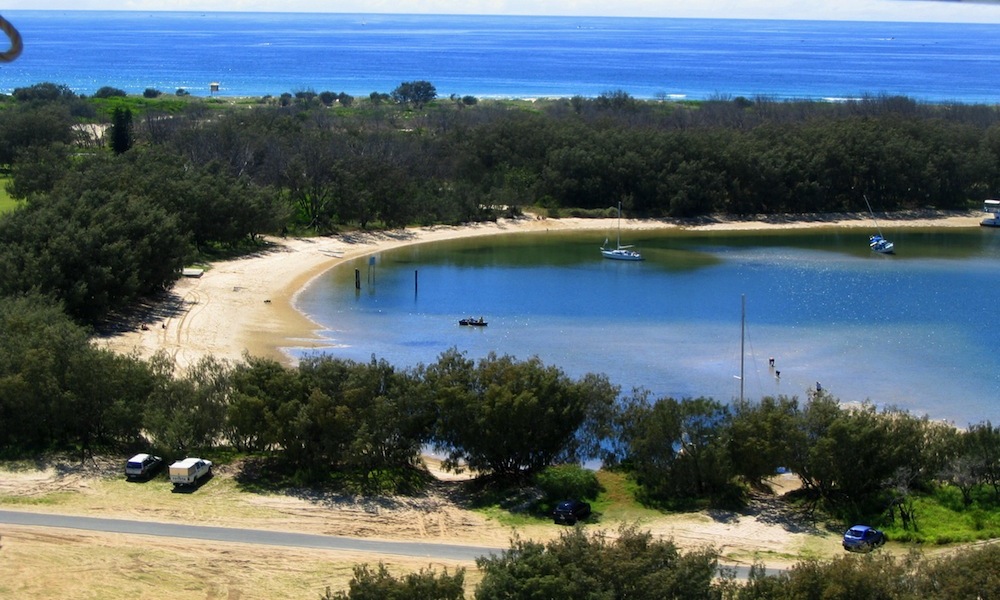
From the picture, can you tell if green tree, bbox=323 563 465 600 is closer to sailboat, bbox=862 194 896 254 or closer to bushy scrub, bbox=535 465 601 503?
bushy scrub, bbox=535 465 601 503

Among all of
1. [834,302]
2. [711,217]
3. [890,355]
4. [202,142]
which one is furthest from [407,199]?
[890,355]

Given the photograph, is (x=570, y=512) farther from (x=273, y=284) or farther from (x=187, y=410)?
(x=273, y=284)

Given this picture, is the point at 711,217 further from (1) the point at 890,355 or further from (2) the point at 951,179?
(1) the point at 890,355

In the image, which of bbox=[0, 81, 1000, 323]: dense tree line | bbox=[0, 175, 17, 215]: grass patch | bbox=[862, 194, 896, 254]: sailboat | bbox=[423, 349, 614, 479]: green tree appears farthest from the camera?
bbox=[862, 194, 896, 254]: sailboat

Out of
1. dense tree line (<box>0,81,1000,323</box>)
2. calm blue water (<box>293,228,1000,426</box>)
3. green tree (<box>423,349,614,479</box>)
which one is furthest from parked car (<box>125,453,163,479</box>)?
dense tree line (<box>0,81,1000,323</box>)

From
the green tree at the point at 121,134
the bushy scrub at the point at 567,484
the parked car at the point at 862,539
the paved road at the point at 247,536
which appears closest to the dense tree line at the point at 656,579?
the paved road at the point at 247,536

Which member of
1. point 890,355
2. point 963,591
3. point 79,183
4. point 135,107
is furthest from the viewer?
point 135,107

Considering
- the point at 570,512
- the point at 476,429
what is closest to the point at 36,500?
the point at 476,429
